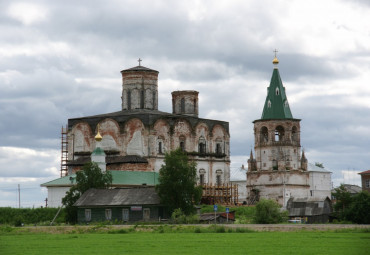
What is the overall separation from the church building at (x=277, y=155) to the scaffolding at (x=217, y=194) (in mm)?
2996

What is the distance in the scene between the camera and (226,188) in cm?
6588

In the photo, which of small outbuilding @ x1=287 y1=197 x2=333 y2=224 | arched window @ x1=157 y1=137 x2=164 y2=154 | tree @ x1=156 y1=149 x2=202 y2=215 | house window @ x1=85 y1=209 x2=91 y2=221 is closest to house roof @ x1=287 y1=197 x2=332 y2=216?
small outbuilding @ x1=287 y1=197 x2=333 y2=224

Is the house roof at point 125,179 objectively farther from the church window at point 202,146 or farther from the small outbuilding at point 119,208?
the church window at point 202,146

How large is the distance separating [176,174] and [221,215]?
412cm

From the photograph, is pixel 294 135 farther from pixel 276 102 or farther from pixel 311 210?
pixel 311 210

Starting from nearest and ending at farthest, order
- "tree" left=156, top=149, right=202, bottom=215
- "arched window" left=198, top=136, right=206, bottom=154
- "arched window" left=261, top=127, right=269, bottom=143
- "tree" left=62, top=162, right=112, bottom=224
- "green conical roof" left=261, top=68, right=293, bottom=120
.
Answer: "tree" left=156, top=149, right=202, bottom=215
"tree" left=62, top=162, right=112, bottom=224
"arched window" left=198, top=136, right=206, bottom=154
"green conical roof" left=261, top=68, right=293, bottom=120
"arched window" left=261, top=127, right=269, bottom=143

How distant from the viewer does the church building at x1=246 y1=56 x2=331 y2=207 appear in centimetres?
6756

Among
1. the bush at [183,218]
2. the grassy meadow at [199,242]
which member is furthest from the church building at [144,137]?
the grassy meadow at [199,242]

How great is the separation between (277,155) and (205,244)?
1533 inches

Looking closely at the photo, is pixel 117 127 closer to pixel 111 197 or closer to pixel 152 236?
pixel 111 197

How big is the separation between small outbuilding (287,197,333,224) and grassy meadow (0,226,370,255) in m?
17.4

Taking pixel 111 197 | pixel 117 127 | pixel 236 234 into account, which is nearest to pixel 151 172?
pixel 117 127

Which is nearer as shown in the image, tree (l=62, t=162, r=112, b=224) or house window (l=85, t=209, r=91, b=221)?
house window (l=85, t=209, r=91, b=221)

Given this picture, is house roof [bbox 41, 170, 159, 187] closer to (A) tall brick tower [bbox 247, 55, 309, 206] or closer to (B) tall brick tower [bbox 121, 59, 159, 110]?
(B) tall brick tower [bbox 121, 59, 159, 110]
